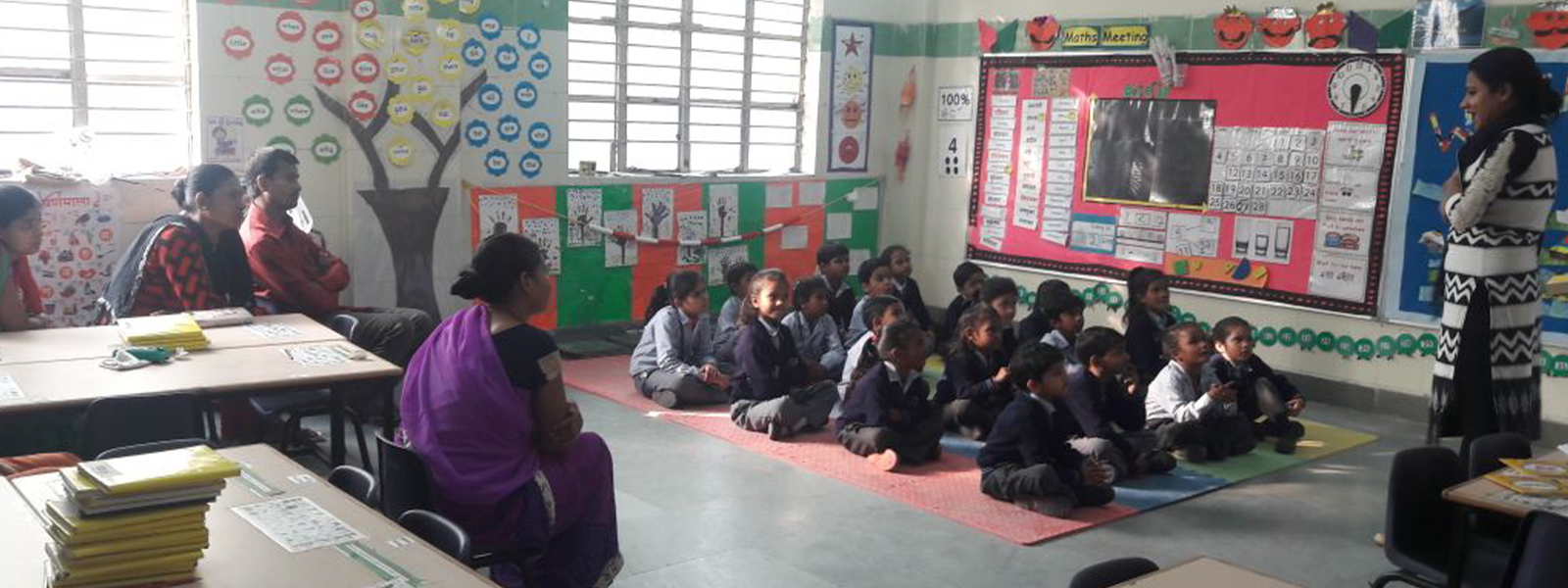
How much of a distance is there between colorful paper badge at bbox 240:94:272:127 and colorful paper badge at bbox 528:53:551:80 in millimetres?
1567

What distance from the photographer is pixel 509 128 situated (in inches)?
305

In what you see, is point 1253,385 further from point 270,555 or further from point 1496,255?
point 270,555

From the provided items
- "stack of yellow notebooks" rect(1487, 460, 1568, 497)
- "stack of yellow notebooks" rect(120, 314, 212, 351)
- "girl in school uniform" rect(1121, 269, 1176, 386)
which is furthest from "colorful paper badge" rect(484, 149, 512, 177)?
"stack of yellow notebooks" rect(1487, 460, 1568, 497)

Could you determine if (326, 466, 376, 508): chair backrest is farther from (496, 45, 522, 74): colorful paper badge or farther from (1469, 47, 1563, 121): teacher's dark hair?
(496, 45, 522, 74): colorful paper badge

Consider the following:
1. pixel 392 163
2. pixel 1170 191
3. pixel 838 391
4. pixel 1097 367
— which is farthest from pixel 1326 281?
pixel 392 163

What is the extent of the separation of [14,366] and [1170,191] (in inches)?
248

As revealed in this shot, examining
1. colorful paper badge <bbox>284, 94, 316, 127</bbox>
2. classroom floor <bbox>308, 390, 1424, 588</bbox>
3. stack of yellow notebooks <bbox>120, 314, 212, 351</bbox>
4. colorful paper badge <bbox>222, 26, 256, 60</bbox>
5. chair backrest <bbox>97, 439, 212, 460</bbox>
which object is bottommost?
classroom floor <bbox>308, 390, 1424, 588</bbox>

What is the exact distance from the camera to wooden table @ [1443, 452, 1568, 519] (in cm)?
329

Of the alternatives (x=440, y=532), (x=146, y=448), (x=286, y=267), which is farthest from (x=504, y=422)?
(x=286, y=267)

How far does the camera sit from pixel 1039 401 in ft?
16.7

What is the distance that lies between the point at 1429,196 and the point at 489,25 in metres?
5.23

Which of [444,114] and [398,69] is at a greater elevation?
[398,69]

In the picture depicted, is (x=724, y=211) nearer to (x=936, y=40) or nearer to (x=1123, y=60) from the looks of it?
(x=936, y=40)

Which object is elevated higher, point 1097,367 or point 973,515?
point 1097,367
